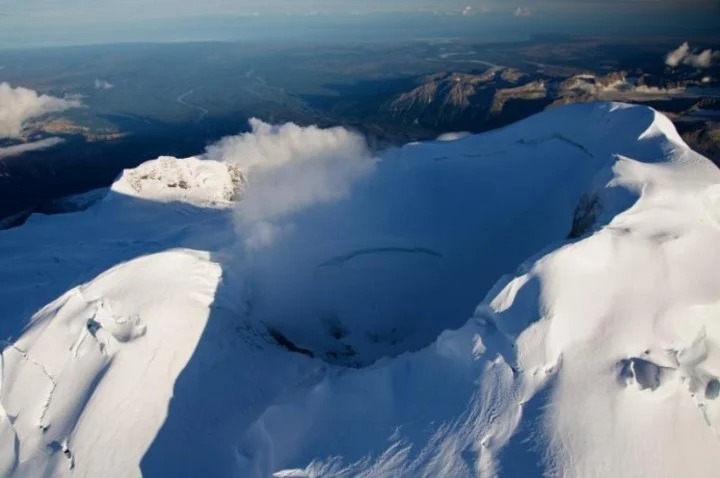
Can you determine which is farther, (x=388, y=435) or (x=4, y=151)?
(x=4, y=151)

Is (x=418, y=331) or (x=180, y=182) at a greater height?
(x=418, y=331)

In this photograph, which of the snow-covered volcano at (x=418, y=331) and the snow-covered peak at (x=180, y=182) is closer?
the snow-covered volcano at (x=418, y=331)

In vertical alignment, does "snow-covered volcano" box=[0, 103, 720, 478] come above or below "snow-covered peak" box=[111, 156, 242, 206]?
above

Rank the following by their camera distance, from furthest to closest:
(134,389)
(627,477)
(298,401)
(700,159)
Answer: (700,159)
(134,389)
(298,401)
(627,477)

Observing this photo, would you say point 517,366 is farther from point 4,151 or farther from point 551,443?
point 4,151

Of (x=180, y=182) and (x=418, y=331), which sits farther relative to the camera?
(x=180, y=182)

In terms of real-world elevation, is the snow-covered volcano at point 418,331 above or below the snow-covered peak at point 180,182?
above

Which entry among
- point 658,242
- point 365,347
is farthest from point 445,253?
point 658,242

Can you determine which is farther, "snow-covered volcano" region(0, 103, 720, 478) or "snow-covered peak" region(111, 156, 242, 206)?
"snow-covered peak" region(111, 156, 242, 206)
